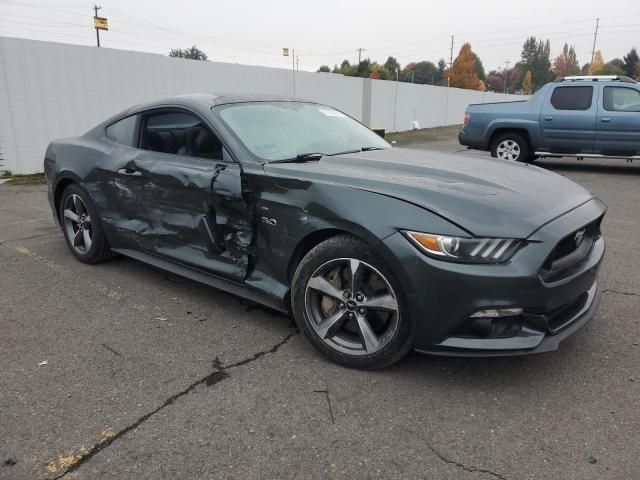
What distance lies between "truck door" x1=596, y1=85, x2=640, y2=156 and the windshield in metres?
7.35

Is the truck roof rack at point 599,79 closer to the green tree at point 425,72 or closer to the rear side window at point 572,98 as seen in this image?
the rear side window at point 572,98

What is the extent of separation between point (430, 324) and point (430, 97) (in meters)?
24.7

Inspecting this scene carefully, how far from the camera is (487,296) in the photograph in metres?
2.32

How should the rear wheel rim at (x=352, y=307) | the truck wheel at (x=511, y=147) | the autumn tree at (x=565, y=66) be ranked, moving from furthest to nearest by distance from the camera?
the autumn tree at (x=565, y=66) → the truck wheel at (x=511, y=147) → the rear wheel rim at (x=352, y=307)

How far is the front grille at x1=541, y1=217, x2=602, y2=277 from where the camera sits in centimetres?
240

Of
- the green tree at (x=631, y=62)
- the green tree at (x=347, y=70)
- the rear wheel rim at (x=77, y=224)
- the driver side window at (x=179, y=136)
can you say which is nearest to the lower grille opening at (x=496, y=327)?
the driver side window at (x=179, y=136)

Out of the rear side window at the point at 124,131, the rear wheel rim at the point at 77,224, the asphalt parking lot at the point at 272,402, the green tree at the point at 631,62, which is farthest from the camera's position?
the green tree at the point at 631,62

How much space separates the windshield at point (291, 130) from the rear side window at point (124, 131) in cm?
103

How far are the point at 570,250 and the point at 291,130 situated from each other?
199 centimetres

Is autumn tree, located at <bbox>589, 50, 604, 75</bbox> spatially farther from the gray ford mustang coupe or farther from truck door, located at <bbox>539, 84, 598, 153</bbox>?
the gray ford mustang coupe

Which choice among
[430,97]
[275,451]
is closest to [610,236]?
[275,451]

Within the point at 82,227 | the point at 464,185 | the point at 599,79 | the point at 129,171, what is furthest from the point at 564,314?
the point at 599,79

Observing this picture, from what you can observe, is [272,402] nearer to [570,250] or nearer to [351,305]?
[351,305]

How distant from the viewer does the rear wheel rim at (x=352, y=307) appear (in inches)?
103
